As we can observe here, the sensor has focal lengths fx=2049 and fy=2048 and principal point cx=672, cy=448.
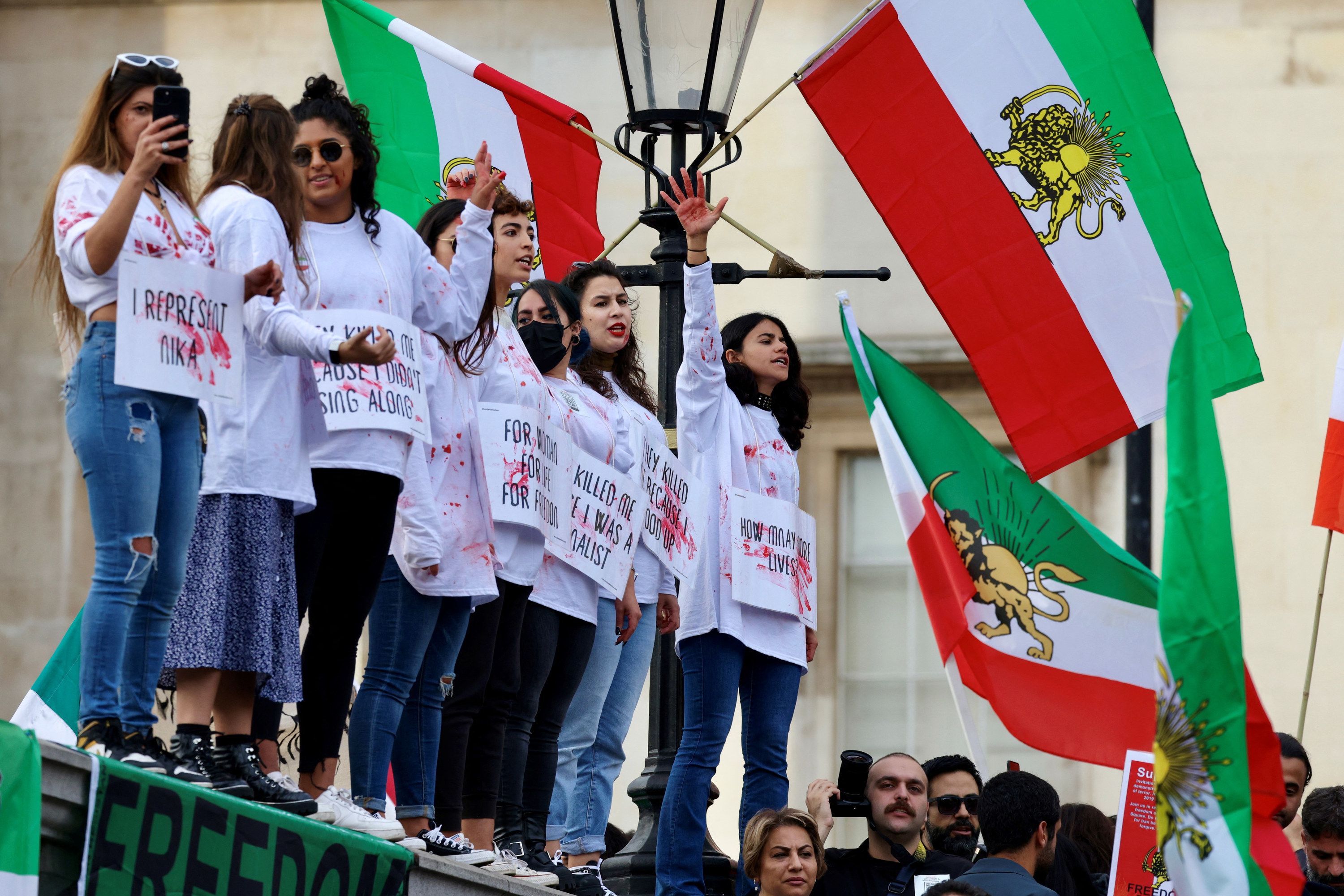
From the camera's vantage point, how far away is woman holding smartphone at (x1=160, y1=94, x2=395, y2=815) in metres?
4.87

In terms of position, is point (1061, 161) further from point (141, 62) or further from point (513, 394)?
point (141, 62)

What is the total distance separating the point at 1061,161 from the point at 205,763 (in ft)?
15.4

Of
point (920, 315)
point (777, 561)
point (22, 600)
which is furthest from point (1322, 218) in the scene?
point (22, 600)

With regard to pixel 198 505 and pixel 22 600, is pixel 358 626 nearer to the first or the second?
pixel 198 505

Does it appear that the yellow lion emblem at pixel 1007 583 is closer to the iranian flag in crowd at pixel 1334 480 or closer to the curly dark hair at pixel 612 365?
the iranian flag in crowd at pixel 1334 480

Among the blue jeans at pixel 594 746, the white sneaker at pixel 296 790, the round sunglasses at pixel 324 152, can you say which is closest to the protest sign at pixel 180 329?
the round sunglasses at pixel 324 152

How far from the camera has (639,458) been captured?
6.87 metres

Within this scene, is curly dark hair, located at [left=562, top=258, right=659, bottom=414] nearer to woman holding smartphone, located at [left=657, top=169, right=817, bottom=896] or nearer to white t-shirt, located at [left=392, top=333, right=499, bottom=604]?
woman holding smartphone, located at [left=657, top=169, right=817, bottom=896]

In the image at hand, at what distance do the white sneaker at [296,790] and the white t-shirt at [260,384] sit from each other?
66cm

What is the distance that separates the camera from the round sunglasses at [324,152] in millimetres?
5391

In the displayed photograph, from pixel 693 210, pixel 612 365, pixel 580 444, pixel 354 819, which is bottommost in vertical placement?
pixel 354 819

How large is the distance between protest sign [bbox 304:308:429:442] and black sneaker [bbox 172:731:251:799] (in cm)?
89

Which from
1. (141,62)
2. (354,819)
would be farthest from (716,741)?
(141,62)

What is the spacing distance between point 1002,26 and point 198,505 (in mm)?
4527
